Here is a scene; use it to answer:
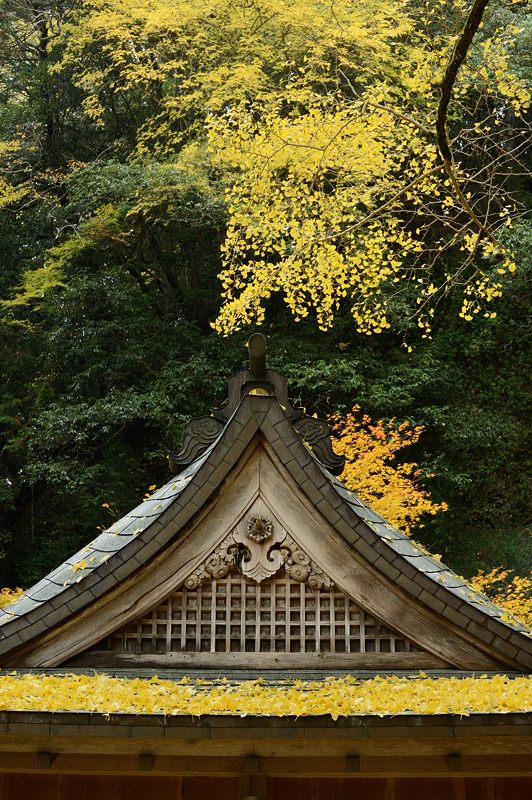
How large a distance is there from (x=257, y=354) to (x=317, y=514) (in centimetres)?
78

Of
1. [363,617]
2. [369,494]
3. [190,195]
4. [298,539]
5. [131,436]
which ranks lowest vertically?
[363,617]

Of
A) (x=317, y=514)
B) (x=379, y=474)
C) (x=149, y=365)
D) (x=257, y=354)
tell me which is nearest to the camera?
(x=317, y=514)

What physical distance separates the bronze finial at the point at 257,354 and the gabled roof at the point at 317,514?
5.5 inches

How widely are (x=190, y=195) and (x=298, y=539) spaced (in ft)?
39.6

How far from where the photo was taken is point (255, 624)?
403 centimetres

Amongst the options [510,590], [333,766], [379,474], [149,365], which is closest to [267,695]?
[333,766]

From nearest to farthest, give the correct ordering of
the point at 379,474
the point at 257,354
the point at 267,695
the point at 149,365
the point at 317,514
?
the point at 267,695 → the point at 317,514 → the point at 257,354 → the point at 379,474 → the point at 149,365

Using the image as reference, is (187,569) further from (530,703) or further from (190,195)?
(190,195)

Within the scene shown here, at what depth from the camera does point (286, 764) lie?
3688 mm

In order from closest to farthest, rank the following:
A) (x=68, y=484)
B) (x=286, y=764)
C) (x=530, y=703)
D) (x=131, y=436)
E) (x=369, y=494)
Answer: (x=530, y=703), (x=286, y=764), (x=369, y=494), (x=68, y=484), (x=131, y=436)

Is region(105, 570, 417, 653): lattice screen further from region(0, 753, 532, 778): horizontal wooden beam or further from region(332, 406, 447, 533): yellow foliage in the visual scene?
region(332, 406, 447, 533): yellow foliage

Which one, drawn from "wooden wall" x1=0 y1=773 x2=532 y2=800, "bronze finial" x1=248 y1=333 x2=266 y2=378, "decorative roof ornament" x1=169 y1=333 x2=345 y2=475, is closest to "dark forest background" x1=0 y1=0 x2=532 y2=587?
"decorative roof ornament" x1=169 y1=333 x2=345 y2=475

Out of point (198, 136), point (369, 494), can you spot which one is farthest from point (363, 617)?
point (198, 136)

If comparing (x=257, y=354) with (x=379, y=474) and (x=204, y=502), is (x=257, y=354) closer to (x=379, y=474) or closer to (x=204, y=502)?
(x=204, y=502)
